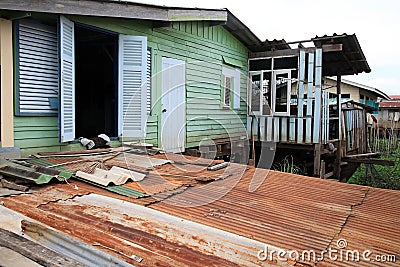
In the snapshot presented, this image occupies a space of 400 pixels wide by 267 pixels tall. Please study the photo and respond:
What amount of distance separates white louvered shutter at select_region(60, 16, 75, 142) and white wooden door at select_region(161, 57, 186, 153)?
219 centimetres

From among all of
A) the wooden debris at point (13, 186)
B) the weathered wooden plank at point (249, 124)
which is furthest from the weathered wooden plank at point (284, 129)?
the wooden debris at point (13, 186)

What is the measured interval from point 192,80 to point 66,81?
11.0ft

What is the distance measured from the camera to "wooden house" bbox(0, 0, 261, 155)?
13.6 ft

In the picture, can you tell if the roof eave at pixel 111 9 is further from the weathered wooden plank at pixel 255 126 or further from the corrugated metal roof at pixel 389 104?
the corrugated metal roof at pixel 389 104

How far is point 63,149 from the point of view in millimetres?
4754

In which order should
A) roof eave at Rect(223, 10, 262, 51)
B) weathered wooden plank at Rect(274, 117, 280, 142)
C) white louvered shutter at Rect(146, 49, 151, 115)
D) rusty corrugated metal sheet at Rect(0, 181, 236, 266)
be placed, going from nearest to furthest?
rusty corrugated metal sheet at Rect(0, 181, 236, 266), white louvered shutter at Rect(146, 49, 151, 115), roof eave at Rect(223, 10, 262, 51), weathered wooden plank at Rect(274, 117, 280, 142)

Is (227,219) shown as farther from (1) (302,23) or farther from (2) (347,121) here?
(1) (302,23)

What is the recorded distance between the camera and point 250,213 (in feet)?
8.36

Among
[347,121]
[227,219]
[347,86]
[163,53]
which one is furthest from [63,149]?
[347,86]

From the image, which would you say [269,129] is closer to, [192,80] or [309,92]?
[309,92]

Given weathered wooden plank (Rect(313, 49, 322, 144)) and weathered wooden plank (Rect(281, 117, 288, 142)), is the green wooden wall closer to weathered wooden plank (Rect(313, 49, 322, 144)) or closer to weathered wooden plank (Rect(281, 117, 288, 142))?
weathered wooden plank (Rect(281, 117, 288, 142))

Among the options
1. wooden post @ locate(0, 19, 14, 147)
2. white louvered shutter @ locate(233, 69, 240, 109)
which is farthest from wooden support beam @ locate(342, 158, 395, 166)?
wooden post @ locate(0, 19, 14, 147)

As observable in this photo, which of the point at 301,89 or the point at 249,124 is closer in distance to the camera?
the point at 301,89

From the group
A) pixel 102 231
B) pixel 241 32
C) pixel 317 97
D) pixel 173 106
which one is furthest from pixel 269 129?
pixel 102 231
